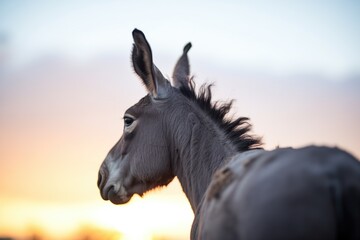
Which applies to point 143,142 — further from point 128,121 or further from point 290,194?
point 290,194

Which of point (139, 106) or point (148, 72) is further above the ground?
point (148, 72)

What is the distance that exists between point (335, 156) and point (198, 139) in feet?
10.7

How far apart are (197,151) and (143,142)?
78 cm

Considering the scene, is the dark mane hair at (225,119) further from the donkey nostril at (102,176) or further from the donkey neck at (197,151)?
the donkey nostril at (102,176)

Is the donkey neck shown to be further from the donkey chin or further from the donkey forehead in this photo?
the donkey chin

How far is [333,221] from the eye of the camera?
162 inches

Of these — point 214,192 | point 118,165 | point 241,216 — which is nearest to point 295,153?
point 241,216

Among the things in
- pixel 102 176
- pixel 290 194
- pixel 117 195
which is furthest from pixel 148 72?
pixel 290 194

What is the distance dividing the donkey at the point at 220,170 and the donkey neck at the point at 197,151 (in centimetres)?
1

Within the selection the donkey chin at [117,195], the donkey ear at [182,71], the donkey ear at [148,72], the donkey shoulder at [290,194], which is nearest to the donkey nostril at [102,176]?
the donkey chin at [117,195]

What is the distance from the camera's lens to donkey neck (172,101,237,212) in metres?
7.35

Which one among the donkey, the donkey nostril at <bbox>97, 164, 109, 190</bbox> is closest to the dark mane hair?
the donkey

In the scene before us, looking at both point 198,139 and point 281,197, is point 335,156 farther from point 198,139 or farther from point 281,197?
point 198,139

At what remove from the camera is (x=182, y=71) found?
29.3ft
